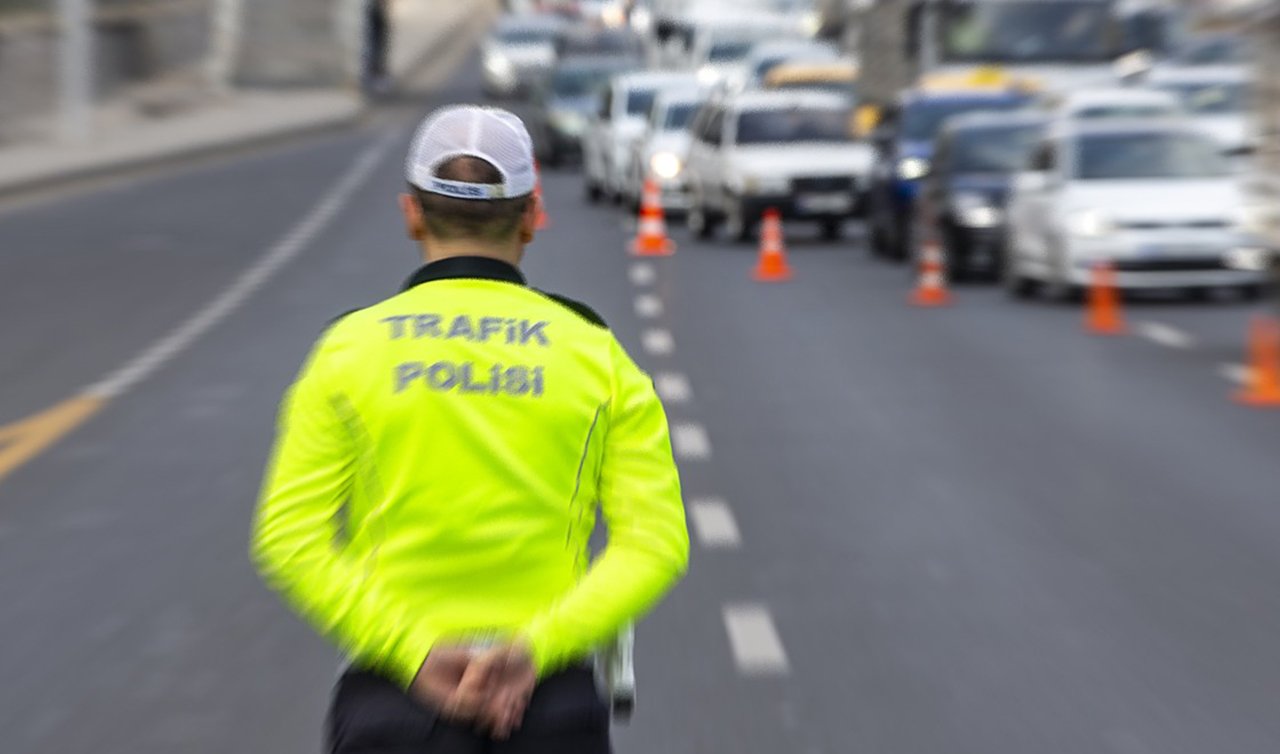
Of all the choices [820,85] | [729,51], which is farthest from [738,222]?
[729,51]

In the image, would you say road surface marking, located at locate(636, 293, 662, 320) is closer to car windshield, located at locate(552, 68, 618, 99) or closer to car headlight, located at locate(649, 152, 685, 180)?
car headlight, located at locate(649, 152, 685, 180)

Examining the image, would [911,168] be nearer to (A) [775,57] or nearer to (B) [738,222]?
(B) [738,222]

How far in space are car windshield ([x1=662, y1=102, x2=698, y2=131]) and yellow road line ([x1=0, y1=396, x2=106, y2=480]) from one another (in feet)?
67.1

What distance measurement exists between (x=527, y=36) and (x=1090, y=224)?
180 feet

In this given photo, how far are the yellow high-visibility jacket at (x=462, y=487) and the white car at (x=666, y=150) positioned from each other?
29.3 meters

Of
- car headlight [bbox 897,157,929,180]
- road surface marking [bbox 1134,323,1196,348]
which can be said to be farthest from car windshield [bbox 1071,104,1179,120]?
road surface marking [bbox 1134,323,1196,348]

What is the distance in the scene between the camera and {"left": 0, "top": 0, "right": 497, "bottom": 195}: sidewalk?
126ft

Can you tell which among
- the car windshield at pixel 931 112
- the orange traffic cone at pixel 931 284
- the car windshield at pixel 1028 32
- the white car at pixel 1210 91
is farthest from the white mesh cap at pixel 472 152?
the car windshield at pixel 1028 32

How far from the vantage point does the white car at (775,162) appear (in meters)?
30.3

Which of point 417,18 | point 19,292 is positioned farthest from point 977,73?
point 417,18

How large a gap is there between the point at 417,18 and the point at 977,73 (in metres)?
74.0

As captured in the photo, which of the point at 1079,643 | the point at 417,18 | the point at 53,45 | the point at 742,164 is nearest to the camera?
the point at 1079,643

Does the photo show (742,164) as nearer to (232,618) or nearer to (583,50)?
(232,618)

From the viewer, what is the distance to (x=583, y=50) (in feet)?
231
